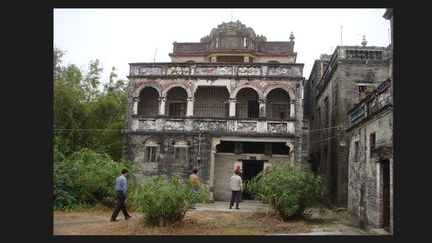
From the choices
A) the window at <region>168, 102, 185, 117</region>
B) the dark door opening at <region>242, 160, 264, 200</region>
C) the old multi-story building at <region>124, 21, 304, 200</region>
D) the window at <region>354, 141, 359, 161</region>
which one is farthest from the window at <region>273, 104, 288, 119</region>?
the window at <region>354, 141, 359, 161</region>

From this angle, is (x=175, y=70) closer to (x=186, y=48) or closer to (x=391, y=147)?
(x=186, y=48)

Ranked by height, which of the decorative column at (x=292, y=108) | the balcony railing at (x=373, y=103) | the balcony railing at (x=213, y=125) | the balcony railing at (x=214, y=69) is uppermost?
the balcony railing at (x=214, y=69)

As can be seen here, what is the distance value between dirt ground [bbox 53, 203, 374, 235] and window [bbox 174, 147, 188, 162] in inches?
239

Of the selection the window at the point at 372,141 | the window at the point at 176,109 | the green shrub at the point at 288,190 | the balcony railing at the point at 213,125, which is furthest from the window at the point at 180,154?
the window at the point at 372,141

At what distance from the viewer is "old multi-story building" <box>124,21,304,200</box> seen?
21.0 m

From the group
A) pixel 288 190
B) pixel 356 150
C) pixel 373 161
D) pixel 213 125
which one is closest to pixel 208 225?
pixel 288 190

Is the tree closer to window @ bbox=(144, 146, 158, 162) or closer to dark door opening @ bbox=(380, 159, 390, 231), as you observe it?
window @ bbox=(144, 146, 158, 162)

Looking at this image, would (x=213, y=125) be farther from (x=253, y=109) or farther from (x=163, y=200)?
(x=163, y=200)

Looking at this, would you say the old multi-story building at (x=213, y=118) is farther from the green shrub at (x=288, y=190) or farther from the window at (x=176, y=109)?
the green shrub at (x=288, y=190)

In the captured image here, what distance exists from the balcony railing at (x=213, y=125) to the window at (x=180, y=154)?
42.7 inches

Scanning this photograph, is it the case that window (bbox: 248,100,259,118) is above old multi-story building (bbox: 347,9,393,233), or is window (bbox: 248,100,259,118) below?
above

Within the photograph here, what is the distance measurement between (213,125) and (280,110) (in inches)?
165

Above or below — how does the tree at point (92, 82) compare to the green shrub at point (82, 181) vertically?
above

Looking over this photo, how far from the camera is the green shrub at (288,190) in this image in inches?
528
